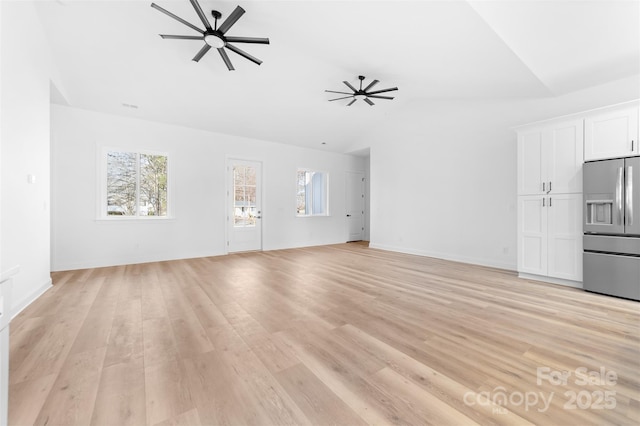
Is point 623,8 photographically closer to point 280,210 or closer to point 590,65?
point 590,65

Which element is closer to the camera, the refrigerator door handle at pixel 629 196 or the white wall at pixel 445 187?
the refrigerator door handle at pixel 629 196

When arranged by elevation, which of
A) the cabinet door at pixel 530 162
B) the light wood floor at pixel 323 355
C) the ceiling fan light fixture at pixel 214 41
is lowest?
the light wood floor at pixel 323 355

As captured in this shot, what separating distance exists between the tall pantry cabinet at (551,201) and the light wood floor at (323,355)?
42 centimetres

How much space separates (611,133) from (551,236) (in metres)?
1.50

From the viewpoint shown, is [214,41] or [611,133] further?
[611,133]

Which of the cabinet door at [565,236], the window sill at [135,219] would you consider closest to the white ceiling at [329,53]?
the cabinet door at [565,236]

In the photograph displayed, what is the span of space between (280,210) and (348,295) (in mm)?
4439

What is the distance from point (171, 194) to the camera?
5.81 metres

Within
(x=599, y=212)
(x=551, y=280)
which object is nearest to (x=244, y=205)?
(x=551, y=280)

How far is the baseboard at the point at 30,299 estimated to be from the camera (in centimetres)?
279

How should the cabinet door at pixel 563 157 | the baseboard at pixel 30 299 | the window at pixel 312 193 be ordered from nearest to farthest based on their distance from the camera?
the baseboard at pixel 30 299, the cabinet door at pixel 563 157, the window at pixel 312 193

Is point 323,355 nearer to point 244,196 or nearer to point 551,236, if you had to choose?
point 551,236

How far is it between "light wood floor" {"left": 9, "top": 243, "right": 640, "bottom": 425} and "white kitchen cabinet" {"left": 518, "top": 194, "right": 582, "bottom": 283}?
1.25ft

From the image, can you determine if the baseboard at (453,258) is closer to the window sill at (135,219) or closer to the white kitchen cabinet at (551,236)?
the white kitchen cabinet at (551,236)
